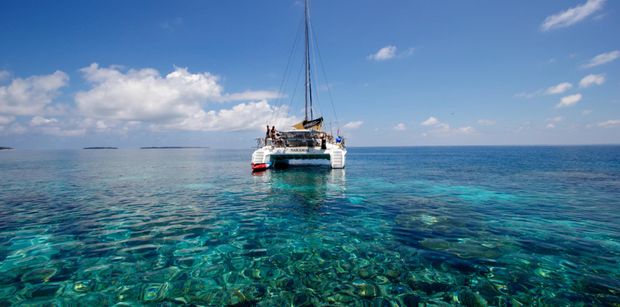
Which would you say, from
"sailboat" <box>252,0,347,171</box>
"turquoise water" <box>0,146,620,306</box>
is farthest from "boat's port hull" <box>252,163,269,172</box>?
"turquoise water" <box>0,146,620,306</box>

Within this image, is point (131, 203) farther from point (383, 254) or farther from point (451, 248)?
point (451, 248)

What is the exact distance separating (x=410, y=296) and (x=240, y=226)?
632 cm

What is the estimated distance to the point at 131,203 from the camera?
1377 cm

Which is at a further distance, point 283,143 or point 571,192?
point 283,143

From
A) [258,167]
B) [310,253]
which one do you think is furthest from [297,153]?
[310,253]

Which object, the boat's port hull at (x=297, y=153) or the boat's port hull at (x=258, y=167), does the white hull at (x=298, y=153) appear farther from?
the boat's port hull at (x=258, y=167)

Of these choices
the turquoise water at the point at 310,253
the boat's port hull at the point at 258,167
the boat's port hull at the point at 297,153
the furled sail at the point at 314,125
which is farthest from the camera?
the furled sail at the point at 314,125

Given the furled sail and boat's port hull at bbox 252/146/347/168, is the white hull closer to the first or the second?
boat's port hull at bbox 252/146/347/168

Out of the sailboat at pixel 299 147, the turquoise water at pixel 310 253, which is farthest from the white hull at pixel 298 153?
the turquoise water at pixel 310 253

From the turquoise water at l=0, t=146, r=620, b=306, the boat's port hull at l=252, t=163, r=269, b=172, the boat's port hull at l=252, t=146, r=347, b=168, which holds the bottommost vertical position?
the turquoise water at l=0, t=146, r=620, b=306

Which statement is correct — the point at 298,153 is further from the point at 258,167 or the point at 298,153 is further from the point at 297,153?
the point at 258,167

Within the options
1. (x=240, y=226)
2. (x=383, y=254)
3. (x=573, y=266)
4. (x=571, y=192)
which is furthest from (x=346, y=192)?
(x=571, y=192)

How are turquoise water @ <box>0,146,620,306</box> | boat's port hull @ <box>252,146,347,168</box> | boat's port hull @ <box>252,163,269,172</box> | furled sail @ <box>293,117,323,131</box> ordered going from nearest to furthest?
1. turquoise water @ <box>0,146,620,306</box>
2. boat's port hull @ <box>252,146,347,168</box>
3. boat's port hull @ <box>252,163,269,172</box>
4. furled sail @ <box>293,117,323,131</box>

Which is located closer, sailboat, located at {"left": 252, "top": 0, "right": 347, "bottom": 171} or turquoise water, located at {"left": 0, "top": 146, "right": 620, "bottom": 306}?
turquoise water, located at {"left": 0, "top": 146, "right": 620, "bottom": 306}
